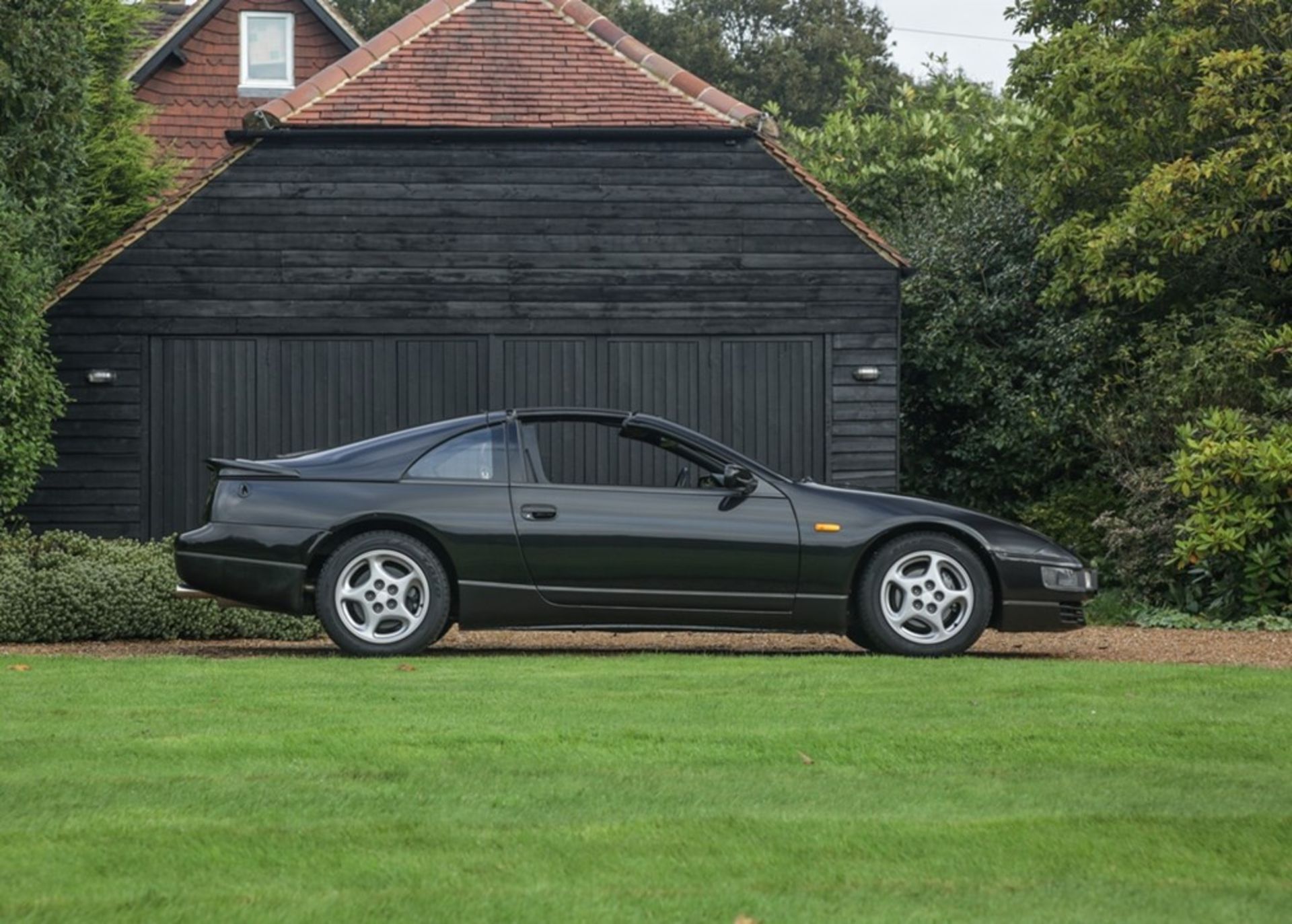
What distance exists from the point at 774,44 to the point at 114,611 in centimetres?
4510

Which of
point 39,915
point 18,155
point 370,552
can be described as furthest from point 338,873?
point 18,155

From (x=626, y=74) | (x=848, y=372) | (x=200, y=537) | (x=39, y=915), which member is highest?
(x=626, y=74)

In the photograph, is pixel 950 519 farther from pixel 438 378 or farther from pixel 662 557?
pixel 438 378

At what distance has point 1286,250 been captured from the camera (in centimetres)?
1792

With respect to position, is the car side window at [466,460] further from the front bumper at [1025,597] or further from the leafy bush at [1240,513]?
the leafy bush at [1240,513]

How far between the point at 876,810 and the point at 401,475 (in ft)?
19.0

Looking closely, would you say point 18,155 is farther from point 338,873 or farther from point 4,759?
point 338,873

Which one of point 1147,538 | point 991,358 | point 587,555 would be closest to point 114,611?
point 587,555

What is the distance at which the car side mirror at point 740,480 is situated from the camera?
1098 cm

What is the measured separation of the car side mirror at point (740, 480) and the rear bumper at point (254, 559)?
2.28 m

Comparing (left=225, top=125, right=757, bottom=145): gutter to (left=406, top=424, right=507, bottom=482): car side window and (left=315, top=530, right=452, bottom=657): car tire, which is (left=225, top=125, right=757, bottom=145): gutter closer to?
(left=406, top=424, right=507, bottom=482): car side window

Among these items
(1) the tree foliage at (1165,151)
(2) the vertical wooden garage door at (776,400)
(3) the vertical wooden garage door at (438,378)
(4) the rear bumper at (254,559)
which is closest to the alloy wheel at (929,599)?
(4) the rear bumper at (254,559)

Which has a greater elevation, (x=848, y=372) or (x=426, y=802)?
(x=848, y=372)

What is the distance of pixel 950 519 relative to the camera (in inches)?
430
